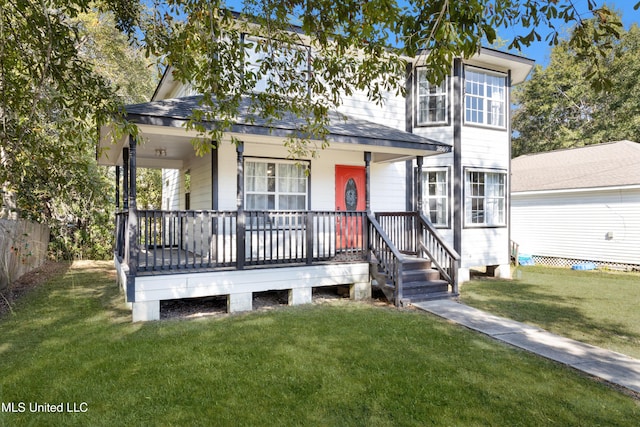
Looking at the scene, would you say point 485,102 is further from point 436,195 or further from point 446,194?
point 436,195

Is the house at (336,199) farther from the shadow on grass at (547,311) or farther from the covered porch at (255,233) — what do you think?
the shadow on grass at (547,311)

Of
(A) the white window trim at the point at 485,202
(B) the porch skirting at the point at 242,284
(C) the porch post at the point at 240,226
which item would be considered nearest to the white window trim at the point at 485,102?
(A) the white window trim at the point at 485,202

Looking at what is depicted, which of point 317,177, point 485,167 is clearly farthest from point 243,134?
point 485,167

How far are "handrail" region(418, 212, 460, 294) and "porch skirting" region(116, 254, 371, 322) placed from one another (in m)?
1.57

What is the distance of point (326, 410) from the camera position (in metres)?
3.41

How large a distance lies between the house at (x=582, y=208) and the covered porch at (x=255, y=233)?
864cm

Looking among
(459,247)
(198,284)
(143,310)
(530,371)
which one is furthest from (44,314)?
(459,247)

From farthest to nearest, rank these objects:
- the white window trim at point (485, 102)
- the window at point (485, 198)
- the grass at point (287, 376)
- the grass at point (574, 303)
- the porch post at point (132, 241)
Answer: the window at point (485, 198) < the white window trim at point (485, 102) < the porch post at point (132, 241) < the grass at point (574, 303) < the grass at point (287, 376)

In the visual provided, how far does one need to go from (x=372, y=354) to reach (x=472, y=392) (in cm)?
128

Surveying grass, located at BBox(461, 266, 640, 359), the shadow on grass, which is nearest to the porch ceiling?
the shadow on grass

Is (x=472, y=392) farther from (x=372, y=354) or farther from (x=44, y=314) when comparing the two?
(x=44, y=314)

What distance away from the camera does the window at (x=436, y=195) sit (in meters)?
11.0

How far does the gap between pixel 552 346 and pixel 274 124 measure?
5477 millimetres

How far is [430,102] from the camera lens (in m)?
11.1
